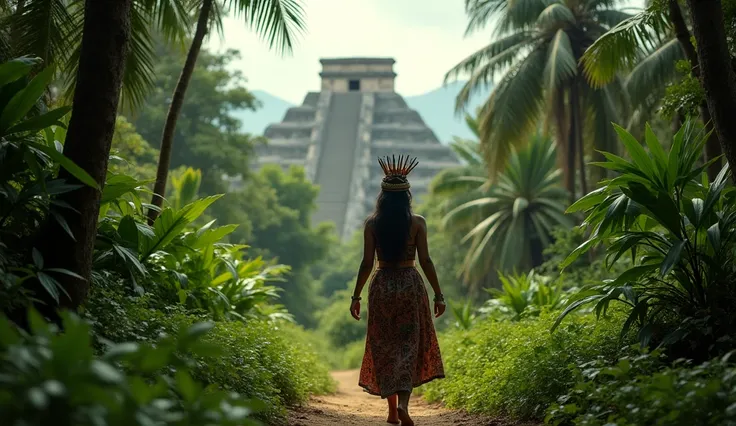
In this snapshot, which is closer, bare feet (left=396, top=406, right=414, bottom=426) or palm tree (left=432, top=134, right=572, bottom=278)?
bare feet (left=396, top=406, right=414, bottom=426)

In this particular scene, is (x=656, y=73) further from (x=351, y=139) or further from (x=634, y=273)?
(x=351, y=139)

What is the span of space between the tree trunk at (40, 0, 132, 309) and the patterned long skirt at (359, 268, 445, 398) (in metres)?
1.95

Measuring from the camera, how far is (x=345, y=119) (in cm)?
5909

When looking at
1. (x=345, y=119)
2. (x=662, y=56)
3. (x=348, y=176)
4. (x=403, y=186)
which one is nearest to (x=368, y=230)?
(x=403, y=186)

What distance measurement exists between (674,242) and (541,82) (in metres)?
13.5

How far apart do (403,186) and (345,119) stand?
53.1 metres

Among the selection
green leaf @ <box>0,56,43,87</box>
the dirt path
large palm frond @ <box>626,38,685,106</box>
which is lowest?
the dirt path

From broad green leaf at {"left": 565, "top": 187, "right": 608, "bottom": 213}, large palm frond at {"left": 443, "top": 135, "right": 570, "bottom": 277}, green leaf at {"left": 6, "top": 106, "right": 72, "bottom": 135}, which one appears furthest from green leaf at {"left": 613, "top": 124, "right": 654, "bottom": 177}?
large palm frond at {"left": 443, "top": 135, "right": 570, "bottom": 277}

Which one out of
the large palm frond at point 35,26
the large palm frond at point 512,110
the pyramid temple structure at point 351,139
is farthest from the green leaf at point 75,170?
the pyramid temple structure at point 351,139

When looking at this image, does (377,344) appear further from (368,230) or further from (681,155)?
(681,155)

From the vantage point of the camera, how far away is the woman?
238 inches

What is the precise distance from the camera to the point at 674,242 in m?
5.47

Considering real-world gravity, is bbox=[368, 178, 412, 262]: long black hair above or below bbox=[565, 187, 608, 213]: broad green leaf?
below

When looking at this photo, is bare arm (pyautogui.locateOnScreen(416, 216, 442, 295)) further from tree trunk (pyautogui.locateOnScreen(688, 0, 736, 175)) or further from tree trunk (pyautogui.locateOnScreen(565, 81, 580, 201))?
tree trunk (pyautogui.locateOnScreen(565, 81, 580, 201))
